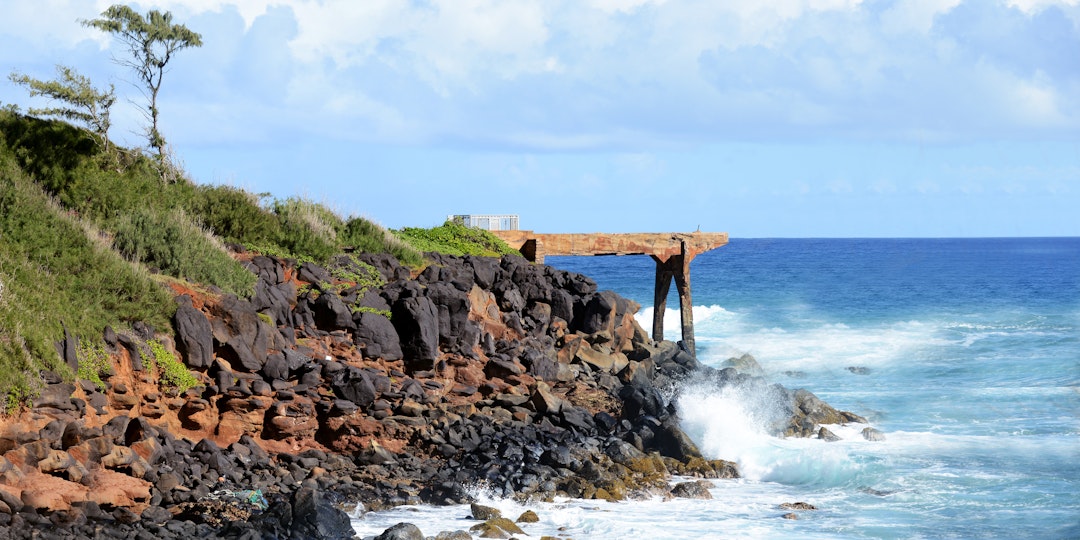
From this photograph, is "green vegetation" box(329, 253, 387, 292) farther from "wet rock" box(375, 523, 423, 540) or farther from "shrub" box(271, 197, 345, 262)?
"wet rock" box(375, 523, 423, 540)

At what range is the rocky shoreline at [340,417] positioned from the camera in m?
12.2

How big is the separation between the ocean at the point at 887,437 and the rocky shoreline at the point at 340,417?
2.61 feet

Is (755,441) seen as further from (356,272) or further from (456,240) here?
(456,240)

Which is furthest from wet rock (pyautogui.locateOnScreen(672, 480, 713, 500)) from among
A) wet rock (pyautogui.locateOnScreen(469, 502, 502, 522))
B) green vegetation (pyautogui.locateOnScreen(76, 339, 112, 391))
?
green vegetation (pyautogui.locateOnScreen(76, 339, 112, 391))

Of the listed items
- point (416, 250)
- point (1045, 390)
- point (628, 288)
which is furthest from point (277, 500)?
point (628, 288)

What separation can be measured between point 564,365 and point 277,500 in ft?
28.1

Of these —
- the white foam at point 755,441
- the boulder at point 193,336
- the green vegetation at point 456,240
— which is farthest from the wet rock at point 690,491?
the green vegetation at point 456,240

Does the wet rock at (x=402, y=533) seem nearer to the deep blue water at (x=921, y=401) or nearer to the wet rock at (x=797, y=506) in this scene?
the deep blue water at (x=921, y=401)

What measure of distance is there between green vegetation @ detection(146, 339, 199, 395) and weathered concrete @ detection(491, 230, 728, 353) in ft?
44.2

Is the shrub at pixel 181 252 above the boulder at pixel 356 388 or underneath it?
above

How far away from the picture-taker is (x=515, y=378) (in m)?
19.0

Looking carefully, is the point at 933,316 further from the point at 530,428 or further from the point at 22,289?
the point at 22,289

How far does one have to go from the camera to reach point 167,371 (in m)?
14.7

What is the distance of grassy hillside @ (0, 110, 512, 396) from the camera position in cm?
1379
